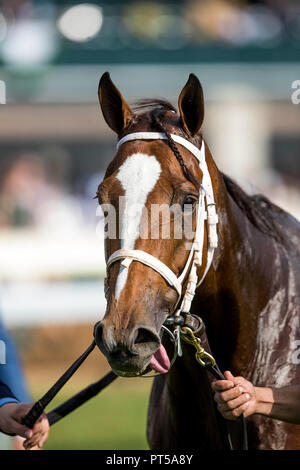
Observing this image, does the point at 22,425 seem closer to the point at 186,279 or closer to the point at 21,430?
the point at 21,430

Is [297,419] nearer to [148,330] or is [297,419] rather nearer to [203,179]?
[148,330]

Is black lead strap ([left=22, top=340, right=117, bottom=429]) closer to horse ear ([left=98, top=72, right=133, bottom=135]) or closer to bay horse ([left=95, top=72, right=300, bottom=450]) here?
bay horse ([left=95, top=72, right=300, bottom=450])

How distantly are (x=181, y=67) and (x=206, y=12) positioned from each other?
1.04m

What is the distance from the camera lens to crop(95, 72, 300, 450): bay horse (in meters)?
2.26

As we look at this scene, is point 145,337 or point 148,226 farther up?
point 148,226

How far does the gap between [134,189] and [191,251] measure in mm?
278

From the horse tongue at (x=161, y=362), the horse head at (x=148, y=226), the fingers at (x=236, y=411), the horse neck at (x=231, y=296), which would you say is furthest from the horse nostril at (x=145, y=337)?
the horse neck at (x=231, y=296)

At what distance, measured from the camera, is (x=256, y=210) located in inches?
117

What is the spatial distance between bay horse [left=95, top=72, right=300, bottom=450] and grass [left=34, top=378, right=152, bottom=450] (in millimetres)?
2291

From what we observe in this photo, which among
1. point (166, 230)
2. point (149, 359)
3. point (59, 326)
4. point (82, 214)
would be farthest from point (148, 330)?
point (82, 214)

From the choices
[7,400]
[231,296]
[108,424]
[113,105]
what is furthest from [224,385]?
[108,424]

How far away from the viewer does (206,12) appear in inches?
517

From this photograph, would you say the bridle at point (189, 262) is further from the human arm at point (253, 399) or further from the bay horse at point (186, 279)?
the human arm at point (253, 399)

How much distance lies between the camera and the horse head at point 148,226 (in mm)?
2197
